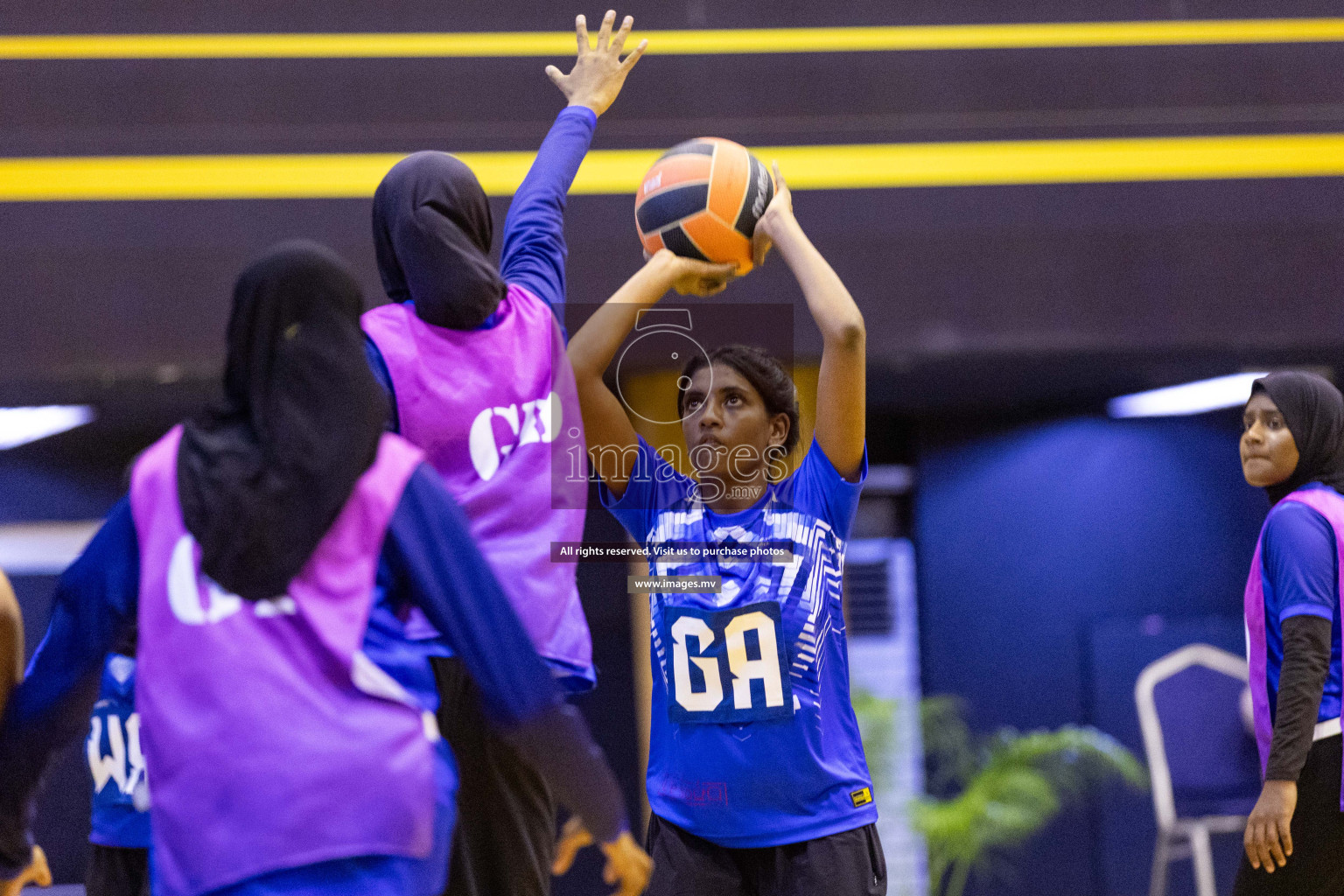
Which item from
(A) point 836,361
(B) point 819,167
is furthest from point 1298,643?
(B) point 819,167

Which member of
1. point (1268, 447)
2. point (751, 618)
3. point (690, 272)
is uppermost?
point (690, 272)

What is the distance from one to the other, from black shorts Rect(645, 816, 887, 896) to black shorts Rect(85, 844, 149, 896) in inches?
59.4

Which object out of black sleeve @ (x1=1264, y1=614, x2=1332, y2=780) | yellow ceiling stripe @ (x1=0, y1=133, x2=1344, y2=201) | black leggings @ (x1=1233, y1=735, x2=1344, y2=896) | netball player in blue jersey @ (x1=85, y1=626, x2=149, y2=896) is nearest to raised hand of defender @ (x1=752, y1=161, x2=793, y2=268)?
black sleeve @ (x1=1264, y1=614, x2=1332, y2=780)

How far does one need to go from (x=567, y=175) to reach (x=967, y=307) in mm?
3748

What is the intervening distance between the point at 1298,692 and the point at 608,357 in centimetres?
207

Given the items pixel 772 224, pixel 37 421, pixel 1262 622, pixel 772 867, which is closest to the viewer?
pixel 772 867

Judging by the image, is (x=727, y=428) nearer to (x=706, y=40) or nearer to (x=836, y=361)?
(x=836, y=361)

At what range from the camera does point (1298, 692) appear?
3260mm

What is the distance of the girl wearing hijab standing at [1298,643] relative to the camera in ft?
10.7

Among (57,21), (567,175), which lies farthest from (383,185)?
(57,21)

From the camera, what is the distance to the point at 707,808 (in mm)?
2557

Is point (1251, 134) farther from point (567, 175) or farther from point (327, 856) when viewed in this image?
point (327, 856)

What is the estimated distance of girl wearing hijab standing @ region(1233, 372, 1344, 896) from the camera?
325 cm

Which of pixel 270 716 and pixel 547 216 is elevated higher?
pixel 547 216
